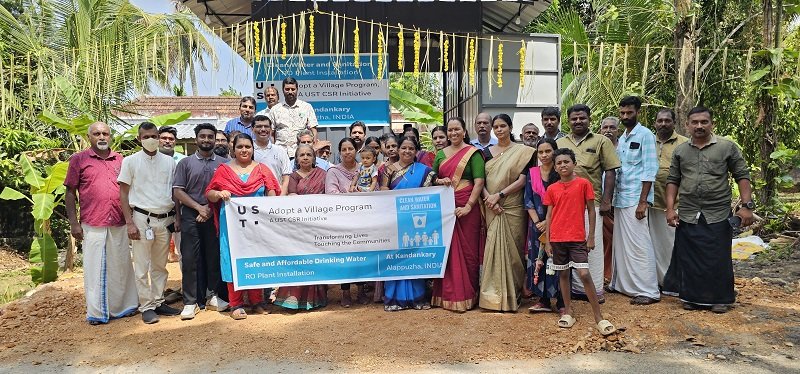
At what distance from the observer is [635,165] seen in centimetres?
547

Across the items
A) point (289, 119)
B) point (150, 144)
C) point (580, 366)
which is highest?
point (289, 119)

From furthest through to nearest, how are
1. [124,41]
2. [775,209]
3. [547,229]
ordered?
1. [775,209]
2. [124,41]
3. [547,229]

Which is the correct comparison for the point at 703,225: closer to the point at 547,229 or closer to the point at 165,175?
the point at 547,229

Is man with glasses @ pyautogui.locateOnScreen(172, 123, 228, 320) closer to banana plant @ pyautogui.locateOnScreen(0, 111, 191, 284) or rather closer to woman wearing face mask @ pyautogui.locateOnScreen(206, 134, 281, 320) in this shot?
woman wearing face mask @ pyautogui.locateOnScreen(206, 134, 281, 320)

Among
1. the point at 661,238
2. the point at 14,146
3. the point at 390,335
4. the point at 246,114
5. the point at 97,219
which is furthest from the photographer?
the point at 14,146

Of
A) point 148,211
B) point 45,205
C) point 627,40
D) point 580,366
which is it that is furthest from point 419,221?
point 627,40

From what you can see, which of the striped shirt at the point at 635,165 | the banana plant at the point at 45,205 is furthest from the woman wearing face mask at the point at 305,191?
the banana plant at the point at 45,205

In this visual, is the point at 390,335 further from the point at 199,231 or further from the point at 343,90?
the point at 343,90

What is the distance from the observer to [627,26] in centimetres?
996

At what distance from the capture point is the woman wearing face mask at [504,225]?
516 centimetres

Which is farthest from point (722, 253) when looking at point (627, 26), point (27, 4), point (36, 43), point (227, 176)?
point (27, 4)

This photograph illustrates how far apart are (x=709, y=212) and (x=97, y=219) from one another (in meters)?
5.16

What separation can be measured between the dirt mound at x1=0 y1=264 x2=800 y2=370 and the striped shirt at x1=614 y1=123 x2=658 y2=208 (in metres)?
0.94

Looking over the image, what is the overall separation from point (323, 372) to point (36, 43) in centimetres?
644
